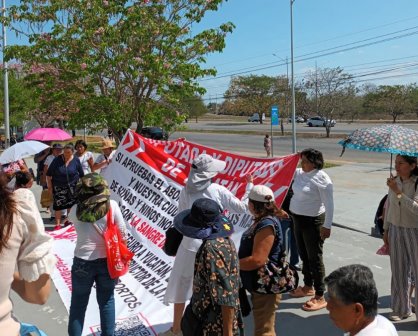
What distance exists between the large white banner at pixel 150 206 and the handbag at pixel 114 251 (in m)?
0.87

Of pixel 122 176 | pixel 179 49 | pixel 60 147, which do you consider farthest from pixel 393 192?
pixel 179 49

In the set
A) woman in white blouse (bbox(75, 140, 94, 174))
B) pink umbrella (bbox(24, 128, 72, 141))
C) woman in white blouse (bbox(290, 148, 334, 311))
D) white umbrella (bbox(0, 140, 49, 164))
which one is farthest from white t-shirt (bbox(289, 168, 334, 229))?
pink umbrella (bbox(24, 128, 72, 141))

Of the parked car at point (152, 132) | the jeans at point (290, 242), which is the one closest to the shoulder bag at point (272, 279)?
the jeans at point (290, 242)

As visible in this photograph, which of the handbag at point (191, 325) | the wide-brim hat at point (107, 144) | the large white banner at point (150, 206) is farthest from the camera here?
the wide-brim hat at point (107, 144)

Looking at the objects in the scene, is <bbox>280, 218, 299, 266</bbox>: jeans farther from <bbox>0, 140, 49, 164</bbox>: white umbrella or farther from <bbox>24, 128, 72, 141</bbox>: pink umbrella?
<bbox>24, 128, 72, 141</bbox>: pink umbrella

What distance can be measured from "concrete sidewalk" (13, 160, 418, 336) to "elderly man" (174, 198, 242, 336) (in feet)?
5.06

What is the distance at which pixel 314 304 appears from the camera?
4742mm

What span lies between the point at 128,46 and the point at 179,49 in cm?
115

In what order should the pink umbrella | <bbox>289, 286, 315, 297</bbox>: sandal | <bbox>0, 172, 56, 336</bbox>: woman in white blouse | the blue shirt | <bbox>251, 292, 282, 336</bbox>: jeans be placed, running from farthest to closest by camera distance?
the pink umbrella → <bbox>289, 286, 315, 297</bbox>: sandal → <bbox>251, 292, 282, 336</bbox>: jeans → the blue shirt → <bbox>0, 172, 56, 336</bbox>: woman in white blouse

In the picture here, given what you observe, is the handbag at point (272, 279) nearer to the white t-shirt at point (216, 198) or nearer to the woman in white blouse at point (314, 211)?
the white t-shirt at point (216, 198)

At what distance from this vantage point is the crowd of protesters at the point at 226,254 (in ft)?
6.57

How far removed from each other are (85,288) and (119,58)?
688 cm

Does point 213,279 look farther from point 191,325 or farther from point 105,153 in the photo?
point 105,153

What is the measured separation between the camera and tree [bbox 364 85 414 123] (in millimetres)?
62375
